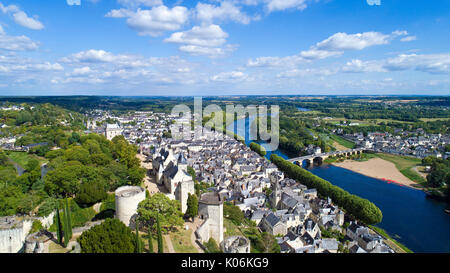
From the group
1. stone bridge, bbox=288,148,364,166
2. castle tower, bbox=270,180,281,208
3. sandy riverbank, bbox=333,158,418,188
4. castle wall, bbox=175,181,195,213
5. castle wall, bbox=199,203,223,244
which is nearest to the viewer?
castle wall, bbox=199,203,223,244

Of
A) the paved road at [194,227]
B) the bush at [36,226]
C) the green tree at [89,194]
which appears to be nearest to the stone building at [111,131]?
the green tree at [89,194]

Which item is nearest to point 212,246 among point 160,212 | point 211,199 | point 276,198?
point 211,199

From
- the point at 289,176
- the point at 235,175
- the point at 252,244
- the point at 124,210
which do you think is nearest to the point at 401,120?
the point at 289,176

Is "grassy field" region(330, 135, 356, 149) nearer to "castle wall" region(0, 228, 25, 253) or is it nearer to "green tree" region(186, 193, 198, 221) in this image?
"green tree" region(186, 193, 198, 221)

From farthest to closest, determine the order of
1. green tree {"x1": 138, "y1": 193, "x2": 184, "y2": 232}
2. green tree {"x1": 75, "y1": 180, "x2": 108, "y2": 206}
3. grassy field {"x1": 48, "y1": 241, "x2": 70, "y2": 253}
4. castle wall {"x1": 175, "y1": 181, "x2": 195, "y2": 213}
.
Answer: green tree {"x1": 75, "y1": 180, "x2": 108, "y2": 206} < castle wall {"x1": 175, "y1": 181, "x2": 195, "y2": 213} < green tree {"x1": 138, "y1": 193, "x2": 184, "y2": 232} < grassy field {"x1": 48, "y1": 241, "x2": 70, "y2": 253}

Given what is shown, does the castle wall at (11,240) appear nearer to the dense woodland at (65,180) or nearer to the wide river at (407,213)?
the dense woodland at (65,180)

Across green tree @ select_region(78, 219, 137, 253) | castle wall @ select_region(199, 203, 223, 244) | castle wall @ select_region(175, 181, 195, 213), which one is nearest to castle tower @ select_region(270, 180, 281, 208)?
castle wall @ select_region(175, 181, 195, 213)

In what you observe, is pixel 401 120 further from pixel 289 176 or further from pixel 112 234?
pixel 112 234
